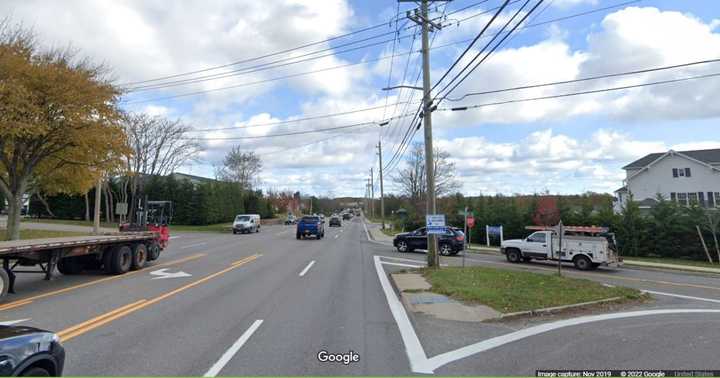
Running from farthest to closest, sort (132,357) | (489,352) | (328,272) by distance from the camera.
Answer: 1. (328,272)
2. (489,352)
3. (132,357)

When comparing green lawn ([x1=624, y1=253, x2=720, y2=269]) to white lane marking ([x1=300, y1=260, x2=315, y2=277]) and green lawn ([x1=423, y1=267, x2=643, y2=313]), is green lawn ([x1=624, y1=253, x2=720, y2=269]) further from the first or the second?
white lane marking ([x1=300, y1=260, x2=315, y2=277])

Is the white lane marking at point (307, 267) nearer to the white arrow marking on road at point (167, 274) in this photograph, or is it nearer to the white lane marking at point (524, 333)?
the white arrow marking on road at point (167, 274)

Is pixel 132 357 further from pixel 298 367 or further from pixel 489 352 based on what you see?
pixel 489 352

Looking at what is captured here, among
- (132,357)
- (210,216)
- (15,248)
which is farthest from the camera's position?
(210,216)

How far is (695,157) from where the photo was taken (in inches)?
1870

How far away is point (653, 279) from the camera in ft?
53.9

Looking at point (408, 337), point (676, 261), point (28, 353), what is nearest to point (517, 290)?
point (408, 337)

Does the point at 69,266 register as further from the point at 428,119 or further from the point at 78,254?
the point at 428,119

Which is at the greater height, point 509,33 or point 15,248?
point 509,33

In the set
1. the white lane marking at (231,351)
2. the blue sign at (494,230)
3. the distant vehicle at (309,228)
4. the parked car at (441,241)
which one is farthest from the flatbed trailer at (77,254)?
the blue sign at (494,230)

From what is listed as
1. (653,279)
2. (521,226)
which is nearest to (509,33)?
(653,279)

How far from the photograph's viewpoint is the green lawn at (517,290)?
9250 mm

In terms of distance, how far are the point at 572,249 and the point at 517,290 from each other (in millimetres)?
11355

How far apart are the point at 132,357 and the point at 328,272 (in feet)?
31.3
